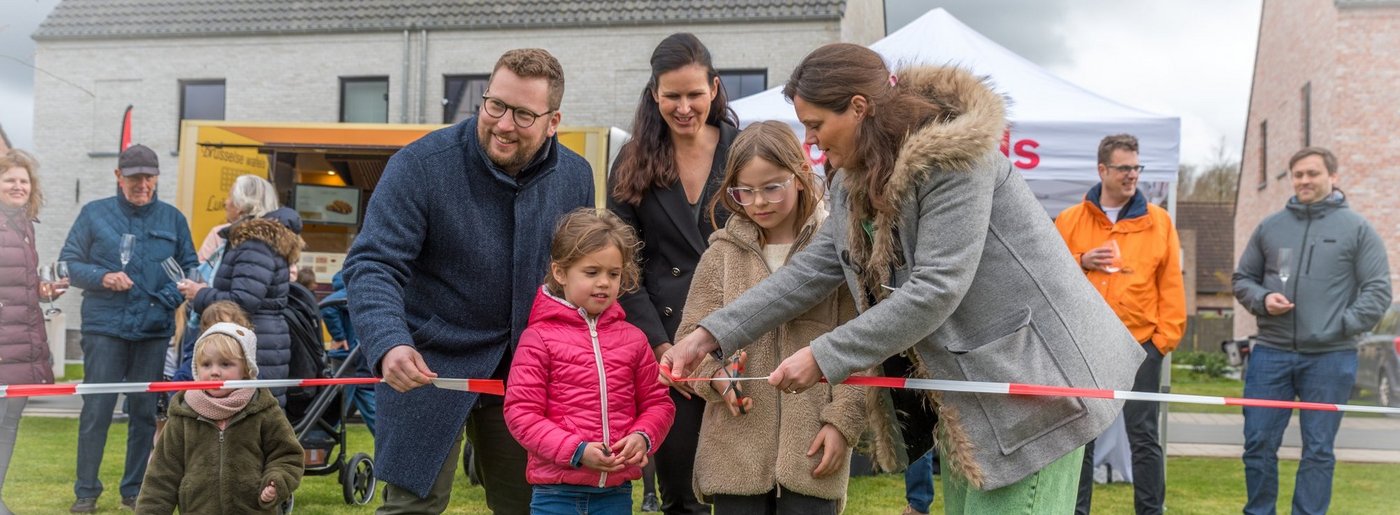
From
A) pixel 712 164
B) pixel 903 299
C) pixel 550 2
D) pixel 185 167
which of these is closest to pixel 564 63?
pixel 550 2

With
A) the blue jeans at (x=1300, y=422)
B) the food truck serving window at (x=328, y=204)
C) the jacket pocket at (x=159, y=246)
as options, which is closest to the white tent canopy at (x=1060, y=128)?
the blue jeans at (x=1300, y=422)

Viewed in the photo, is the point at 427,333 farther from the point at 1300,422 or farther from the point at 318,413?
the point at 1300,422

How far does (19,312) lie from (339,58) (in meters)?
15.3

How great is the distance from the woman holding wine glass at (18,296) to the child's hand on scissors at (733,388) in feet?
13.2

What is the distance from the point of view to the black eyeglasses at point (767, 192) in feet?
10.3

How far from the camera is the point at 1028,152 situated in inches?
301

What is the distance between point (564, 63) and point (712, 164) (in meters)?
16.2

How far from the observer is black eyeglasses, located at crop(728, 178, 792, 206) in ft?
10.3

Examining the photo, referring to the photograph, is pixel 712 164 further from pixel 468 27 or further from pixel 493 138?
pixel 468 27

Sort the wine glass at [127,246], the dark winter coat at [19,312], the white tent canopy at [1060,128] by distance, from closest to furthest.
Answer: the dark winter coat at [19,312] < the wine glass at [127,246] < the white tent canopy at [1060,128]

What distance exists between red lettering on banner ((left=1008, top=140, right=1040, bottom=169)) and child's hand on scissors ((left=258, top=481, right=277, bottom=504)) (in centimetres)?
526

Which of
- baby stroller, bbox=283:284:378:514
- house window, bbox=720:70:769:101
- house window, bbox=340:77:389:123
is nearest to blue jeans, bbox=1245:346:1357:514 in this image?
baby stroller, bbox=283:284:378:514

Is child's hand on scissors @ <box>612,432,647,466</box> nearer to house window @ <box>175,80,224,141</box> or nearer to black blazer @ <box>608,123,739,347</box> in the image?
black blazer @ <box>608,123,739,347</box>

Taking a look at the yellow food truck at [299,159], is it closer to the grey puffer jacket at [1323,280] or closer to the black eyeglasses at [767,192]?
the grey puffer jacket at [1323,280]
